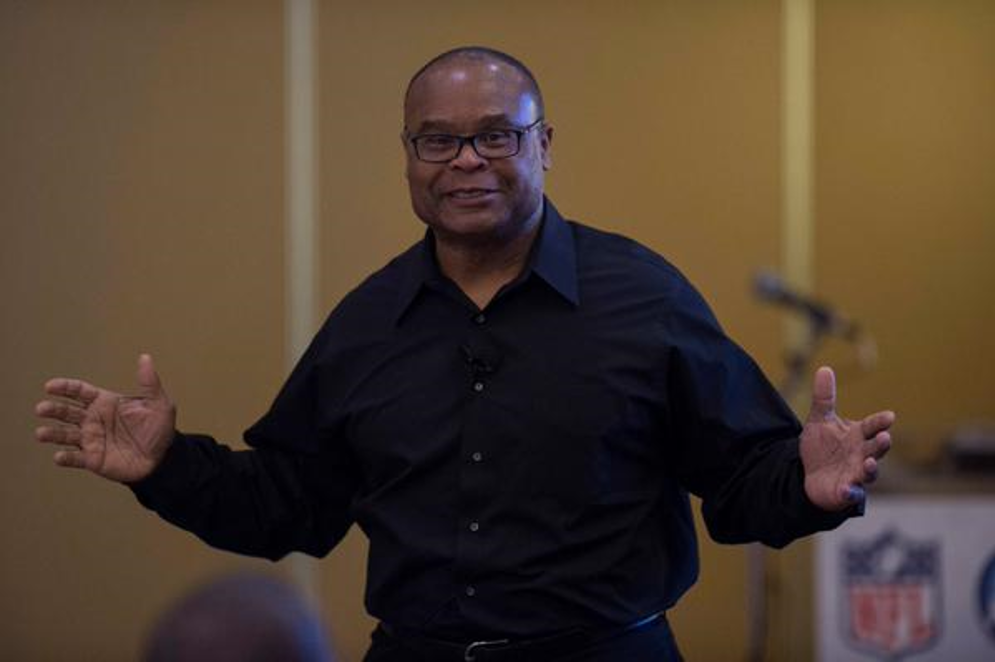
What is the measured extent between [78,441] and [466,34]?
147 inches

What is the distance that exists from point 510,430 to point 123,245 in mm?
3892

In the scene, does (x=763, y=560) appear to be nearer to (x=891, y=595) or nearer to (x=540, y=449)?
(x=891, y=595)

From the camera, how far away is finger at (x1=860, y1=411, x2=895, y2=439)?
7.38ft

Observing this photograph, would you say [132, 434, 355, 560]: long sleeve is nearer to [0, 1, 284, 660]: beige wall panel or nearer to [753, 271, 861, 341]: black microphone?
[753, 271, 861, 341]: black microphone

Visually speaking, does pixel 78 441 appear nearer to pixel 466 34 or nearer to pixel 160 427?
pixel 160 427

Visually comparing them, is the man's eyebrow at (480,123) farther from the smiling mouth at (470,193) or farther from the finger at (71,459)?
the finger at (71,459)

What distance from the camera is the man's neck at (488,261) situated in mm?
2605

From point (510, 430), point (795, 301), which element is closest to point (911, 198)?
point (795, 301)

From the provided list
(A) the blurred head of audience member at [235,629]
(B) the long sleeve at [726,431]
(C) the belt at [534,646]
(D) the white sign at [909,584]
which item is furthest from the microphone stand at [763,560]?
(A) the blurred head of audience member at [235,629]

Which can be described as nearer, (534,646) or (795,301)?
(534,646)

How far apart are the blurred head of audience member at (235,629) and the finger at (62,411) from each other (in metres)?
1.40

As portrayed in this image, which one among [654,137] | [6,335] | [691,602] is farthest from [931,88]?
[6,335]

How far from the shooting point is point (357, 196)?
6.05 meters

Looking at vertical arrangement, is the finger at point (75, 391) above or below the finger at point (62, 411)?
above
